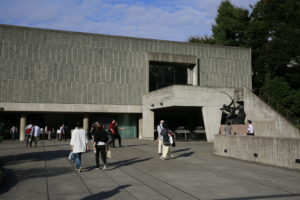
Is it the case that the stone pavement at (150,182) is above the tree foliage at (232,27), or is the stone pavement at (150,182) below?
below

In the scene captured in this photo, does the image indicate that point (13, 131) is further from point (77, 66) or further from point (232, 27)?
point (232, 27)

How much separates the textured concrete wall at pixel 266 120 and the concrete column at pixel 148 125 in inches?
424

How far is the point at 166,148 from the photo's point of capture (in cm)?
1531

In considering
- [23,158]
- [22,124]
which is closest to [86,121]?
[22,124]

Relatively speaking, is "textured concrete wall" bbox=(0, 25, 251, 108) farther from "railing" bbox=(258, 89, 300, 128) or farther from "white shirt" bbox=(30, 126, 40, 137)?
"white shirt" bbox=(30, 126, 40, 137)

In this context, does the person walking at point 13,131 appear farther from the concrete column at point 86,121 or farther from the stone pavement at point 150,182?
the stone pavement at point 150,182

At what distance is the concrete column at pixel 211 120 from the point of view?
1165 inches

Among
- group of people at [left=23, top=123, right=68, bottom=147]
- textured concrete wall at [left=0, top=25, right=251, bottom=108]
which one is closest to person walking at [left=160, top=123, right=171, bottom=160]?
group of people at [left=23, top=123, right=68, bottom=147]

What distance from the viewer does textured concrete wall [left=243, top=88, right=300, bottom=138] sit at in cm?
2575

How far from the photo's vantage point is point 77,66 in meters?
37.5

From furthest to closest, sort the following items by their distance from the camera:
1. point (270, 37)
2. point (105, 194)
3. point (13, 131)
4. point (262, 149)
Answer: point (270, 37)
point (13, 131)
point (262, 149)
point (105, 194)

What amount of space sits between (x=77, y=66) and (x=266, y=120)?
21649 mm

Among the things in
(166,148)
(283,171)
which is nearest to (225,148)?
(166,148)

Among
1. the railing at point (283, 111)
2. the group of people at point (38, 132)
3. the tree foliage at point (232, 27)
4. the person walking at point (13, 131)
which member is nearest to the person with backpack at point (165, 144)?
the group of people at point (38, 132)
